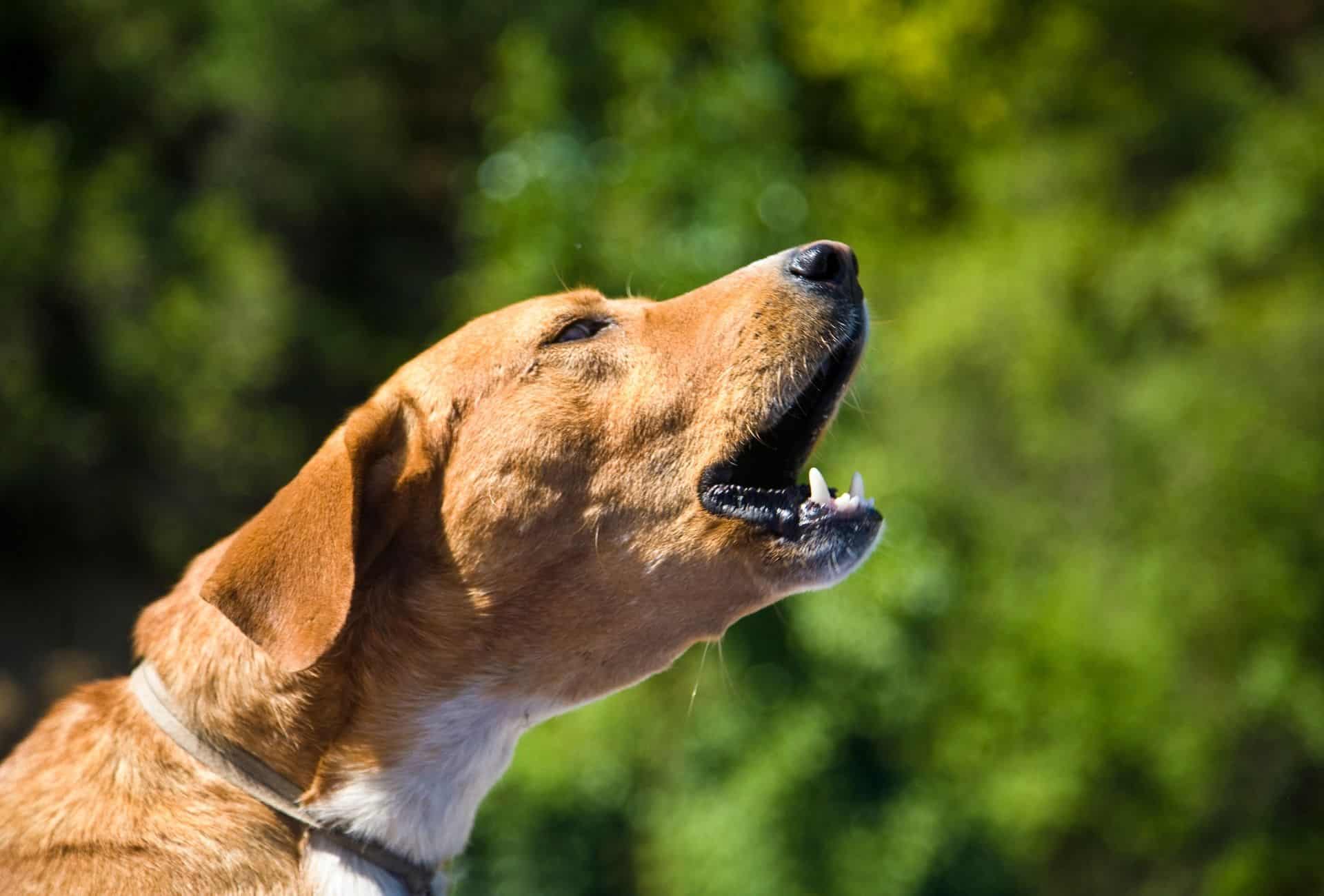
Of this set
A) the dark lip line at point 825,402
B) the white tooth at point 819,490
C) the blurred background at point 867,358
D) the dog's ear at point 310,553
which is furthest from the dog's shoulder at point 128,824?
the blurred background at point 867,358

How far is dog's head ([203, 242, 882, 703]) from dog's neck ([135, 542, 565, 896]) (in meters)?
0.08

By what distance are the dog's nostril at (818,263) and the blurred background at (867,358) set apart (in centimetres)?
292

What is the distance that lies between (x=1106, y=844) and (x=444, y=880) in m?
5.68

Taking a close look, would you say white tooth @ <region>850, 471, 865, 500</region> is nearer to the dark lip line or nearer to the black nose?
the dark lip line

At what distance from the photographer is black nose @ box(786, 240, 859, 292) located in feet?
10.6

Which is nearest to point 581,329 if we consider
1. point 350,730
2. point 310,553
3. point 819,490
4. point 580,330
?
point 580,330

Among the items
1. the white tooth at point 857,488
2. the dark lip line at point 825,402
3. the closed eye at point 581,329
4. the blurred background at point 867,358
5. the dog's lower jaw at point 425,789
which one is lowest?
the blurred background at point 867,358

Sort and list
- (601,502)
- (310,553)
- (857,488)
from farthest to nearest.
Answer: (857,488)
(601,502)
(310,553)

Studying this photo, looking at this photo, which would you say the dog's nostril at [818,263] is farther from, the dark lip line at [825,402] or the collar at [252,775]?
the collar at [252,775]

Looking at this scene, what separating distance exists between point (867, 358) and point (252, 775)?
7.10ft

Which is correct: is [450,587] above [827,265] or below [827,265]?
below

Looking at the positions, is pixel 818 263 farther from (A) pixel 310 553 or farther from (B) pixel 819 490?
(A) pixel 310 553

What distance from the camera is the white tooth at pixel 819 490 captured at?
123 inches

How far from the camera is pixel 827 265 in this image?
3.25 m
